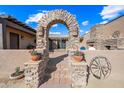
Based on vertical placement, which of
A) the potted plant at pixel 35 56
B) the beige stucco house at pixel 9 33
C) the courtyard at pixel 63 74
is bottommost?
the courtyard at pixel 63 74

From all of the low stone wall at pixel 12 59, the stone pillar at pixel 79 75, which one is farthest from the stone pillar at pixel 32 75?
the low stone wall at pixel 12 59

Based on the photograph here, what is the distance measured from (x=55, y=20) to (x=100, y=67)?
3686mm

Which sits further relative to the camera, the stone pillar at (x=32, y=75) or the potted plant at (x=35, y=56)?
the potted plant at (x=35, y=56)

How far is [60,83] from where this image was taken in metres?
5.86

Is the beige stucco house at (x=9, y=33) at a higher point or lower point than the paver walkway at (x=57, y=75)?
higher

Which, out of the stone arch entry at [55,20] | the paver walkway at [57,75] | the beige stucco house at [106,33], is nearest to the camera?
the paver walkway at [57,75]

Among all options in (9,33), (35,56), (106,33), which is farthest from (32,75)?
(106,33)

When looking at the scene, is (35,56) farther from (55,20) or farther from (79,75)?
(55,20)

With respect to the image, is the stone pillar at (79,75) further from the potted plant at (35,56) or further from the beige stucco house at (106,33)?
the beige stucco house at (106,33)

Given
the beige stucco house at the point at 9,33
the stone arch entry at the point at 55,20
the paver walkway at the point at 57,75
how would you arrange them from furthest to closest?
the beige stucco house at the point at 9,33, the stone arch entry at the point at 55,20, the paver walkway at the point at 57,75

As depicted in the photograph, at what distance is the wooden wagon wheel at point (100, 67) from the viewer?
262 inches

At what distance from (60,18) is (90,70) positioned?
11.2 ft

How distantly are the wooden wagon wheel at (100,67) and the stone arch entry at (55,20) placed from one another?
1850 mm
